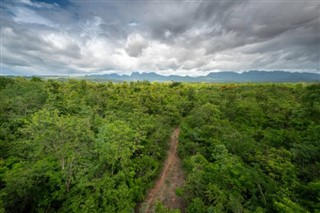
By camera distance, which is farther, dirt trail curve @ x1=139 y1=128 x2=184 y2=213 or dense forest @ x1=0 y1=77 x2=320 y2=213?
dirt trail curve @ x1=139 y1=128 x2=184 y2=213

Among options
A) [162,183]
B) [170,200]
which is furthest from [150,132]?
[170,200]

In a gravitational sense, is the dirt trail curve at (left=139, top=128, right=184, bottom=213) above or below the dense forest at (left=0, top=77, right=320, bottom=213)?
below

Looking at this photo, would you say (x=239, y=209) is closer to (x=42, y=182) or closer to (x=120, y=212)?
(x=120, y=212)

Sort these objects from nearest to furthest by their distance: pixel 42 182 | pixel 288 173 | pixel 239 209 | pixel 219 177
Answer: pixel 239 209 → pixel 288 173 → pixel 219 177 → pixel 42 182

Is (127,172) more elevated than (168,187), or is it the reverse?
(127,172)

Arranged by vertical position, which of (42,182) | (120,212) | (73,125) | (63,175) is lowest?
(120,212)

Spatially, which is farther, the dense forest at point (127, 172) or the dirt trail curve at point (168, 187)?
the dirt trail curve at point (168, 187)

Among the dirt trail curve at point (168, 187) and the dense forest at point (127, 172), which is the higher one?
the dense forest at point (127, 172)

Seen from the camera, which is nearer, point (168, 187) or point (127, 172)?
point (127, 172)
